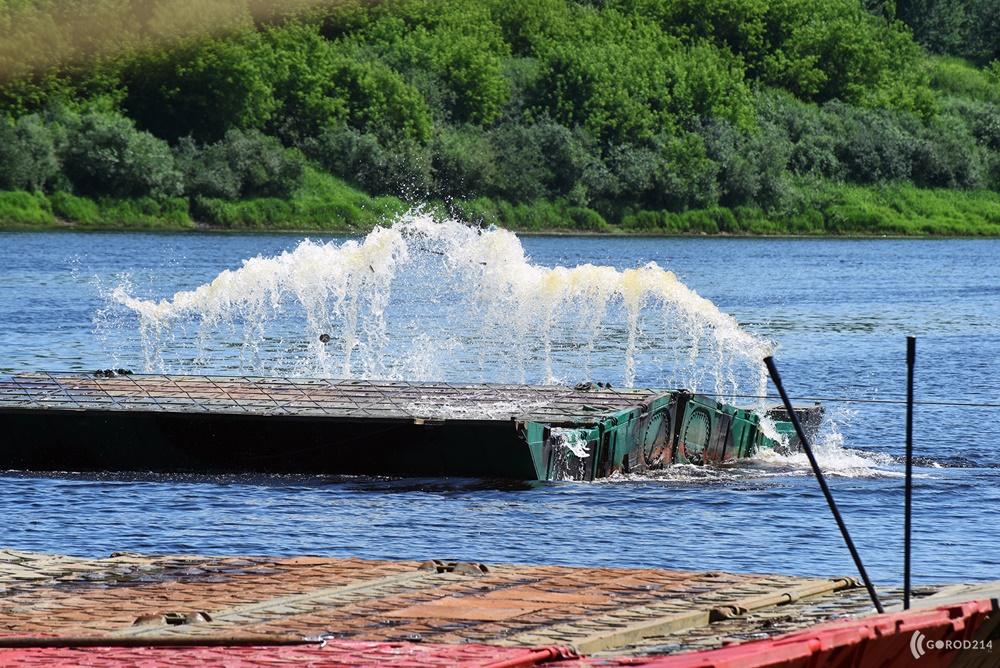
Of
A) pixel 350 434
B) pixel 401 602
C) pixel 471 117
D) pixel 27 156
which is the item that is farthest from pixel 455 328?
pixel 471 117

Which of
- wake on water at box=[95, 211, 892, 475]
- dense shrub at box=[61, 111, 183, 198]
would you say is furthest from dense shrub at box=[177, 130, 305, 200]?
wake on water at box=[95, 211, 892, 475]

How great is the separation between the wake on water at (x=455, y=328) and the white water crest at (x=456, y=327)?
0.07m

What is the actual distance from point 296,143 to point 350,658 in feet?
365

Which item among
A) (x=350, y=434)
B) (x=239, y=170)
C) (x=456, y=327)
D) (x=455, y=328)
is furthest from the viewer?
(x=239, y=170)

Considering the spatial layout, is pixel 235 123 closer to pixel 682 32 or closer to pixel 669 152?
pixel 669 152

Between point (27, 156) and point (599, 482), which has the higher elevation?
point (27, 156)

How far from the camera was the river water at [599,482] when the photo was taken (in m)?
24.7

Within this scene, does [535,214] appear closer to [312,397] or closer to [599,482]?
[312,397]

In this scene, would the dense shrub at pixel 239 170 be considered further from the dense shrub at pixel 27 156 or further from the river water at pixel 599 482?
the river water at pixel 599 482

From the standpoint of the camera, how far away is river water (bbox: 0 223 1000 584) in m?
24.7

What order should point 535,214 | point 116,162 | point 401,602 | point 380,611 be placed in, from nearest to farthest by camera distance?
point 380,611 → point 401,602 → point 116,162 → point 535,214

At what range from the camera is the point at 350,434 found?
30.2m

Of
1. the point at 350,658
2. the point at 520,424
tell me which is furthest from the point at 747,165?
the point at 350,658

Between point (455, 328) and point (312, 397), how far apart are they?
23773 mm
